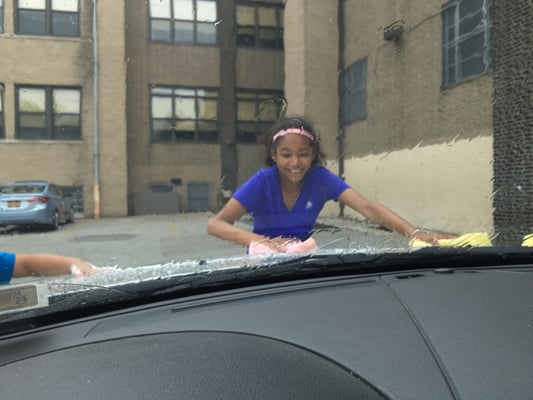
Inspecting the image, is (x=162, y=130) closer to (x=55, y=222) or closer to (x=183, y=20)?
(x=183, y=20)

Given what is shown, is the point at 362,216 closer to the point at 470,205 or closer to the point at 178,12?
the point at 470,205

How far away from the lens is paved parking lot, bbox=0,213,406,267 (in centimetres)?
183

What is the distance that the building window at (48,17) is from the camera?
1.61m

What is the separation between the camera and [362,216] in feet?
7.42

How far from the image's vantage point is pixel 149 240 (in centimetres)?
205

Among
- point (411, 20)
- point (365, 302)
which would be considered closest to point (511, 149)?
point (411, 20)

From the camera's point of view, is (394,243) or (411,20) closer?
(394,243)

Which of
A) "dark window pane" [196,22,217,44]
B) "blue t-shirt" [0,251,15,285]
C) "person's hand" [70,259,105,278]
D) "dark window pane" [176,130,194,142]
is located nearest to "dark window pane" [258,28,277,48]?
"dark window pane" [196,22,217,44]

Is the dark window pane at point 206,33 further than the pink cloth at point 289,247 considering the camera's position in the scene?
No

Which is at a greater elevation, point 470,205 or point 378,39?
point 378,39

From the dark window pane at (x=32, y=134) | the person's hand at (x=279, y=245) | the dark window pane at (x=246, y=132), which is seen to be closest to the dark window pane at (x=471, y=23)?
the dark window pane at (x=246, y=132)

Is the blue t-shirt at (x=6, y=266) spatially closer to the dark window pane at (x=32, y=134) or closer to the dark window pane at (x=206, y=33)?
the dark window pane at (x=32, y=134)

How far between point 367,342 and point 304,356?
211mm

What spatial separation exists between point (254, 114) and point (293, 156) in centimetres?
25
